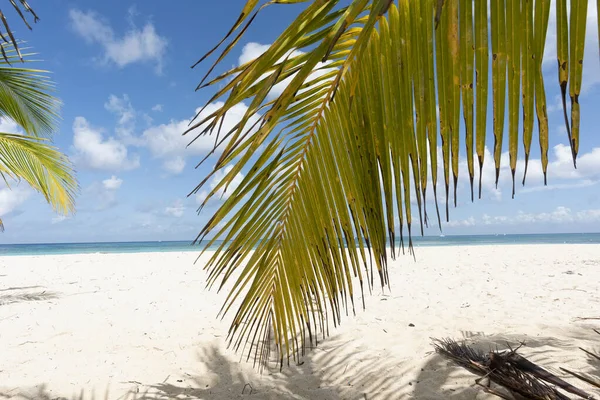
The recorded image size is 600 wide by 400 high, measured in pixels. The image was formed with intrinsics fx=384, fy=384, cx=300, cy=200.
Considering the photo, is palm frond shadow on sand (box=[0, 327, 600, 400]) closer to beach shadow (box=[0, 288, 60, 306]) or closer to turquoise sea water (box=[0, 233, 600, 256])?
beach shadow (box=[0, 288, 60, 306])

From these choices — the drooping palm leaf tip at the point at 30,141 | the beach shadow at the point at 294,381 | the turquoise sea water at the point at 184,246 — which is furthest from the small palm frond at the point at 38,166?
the turquoise sea water at the point at 184,246

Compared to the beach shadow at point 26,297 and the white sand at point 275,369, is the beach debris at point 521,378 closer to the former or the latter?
the white sand at point 275,369

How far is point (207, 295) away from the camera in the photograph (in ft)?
17.0

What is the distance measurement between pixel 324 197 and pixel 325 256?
19 centimetres

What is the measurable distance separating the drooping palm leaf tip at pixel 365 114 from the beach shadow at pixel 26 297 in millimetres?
5156

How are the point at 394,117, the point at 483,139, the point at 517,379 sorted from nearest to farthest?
the point at 483,139, the point at 394,117, the point at 517,379

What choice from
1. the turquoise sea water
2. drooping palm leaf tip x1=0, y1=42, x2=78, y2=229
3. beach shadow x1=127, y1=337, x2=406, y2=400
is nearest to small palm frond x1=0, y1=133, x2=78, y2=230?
drooping palm leaf tip x1=0, y1=42, x2=78, y2=229

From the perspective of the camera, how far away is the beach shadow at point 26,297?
5.13 metres

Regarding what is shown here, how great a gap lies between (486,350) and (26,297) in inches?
231

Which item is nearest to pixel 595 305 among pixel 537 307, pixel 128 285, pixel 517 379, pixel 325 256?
pixel 537 307

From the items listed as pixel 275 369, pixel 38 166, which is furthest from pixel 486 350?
pixel 38 166

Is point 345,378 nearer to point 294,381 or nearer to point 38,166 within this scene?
point 294,381

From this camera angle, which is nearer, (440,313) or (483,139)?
(483,139)

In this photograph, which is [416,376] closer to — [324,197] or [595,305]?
[324,197]
